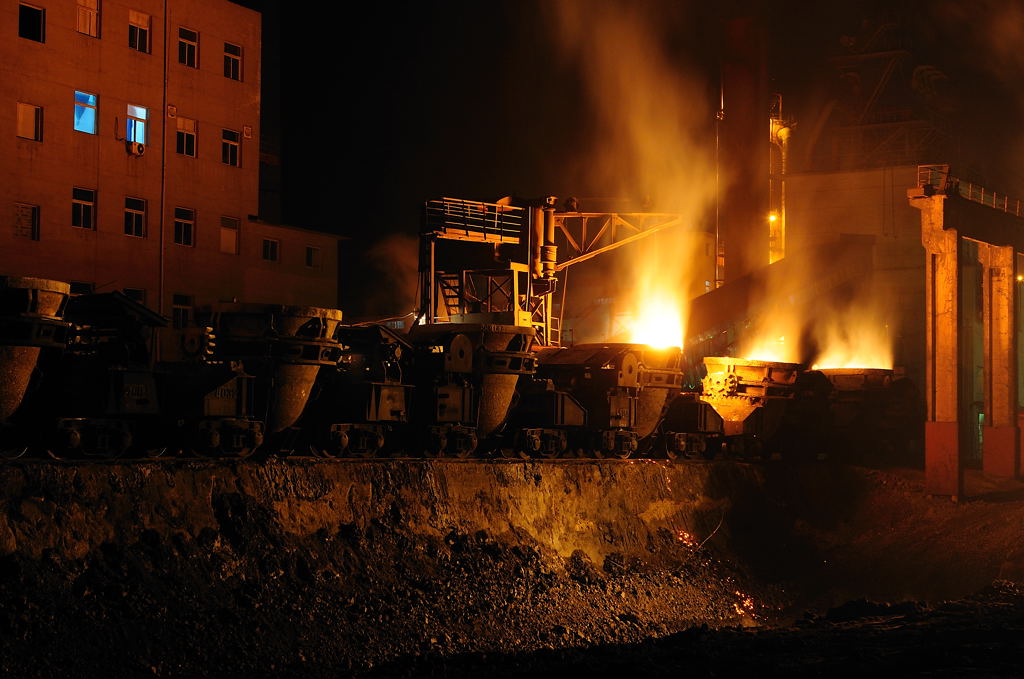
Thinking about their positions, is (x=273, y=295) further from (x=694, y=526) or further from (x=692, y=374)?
(x=694, y=526)

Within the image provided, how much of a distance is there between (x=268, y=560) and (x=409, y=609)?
194 cm

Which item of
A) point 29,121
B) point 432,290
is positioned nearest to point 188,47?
point 29,121

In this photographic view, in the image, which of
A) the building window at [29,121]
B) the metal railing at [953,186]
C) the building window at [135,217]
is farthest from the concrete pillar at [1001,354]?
the building window at [29,121]

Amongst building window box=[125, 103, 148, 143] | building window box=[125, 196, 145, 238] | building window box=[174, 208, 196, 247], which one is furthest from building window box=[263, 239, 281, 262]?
building window box=[125, 103, 148, 143]

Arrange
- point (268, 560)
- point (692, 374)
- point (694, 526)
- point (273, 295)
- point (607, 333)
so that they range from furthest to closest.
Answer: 1. point (607, 333)
2. point (692, 374)
3. point (273, 295)
4. point (694, 526)
5. point (268, 560)

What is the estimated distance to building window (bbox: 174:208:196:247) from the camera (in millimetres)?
32594

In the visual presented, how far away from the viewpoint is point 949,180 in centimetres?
2825

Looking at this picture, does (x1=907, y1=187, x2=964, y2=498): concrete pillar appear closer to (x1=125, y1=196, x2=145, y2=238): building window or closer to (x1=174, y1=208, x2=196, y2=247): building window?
(x1=174, y1=208, x2=196, y2=247): building window

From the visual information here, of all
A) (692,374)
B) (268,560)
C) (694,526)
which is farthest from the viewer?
(692,374)

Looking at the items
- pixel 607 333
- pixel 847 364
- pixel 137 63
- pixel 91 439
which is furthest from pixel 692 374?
pixel 91 439

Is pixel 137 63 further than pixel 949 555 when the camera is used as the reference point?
Yes

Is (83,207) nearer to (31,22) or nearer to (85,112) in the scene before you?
(85,112)

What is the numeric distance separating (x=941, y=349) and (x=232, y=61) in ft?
68.0

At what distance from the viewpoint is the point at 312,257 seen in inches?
1483
